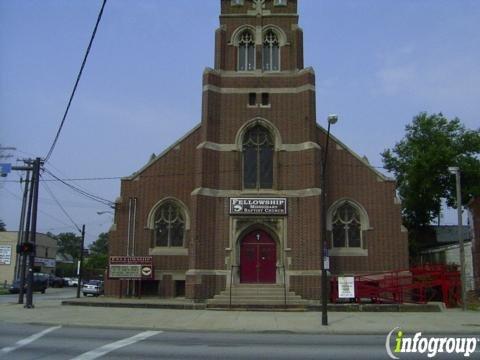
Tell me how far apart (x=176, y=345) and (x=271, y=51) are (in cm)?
2029

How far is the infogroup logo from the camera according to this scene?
11.7 meters

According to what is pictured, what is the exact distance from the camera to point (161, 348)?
1237 cm

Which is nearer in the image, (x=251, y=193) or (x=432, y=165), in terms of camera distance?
(x=251, y=193)

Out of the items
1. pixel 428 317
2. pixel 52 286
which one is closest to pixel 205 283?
pixel 428 317

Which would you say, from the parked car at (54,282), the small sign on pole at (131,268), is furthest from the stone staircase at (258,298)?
the parked car at (54,282)

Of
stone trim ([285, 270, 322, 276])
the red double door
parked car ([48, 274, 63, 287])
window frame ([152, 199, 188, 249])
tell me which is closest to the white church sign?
the red double door

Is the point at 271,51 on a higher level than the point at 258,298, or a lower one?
higher

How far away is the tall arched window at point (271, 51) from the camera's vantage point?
2945 cm

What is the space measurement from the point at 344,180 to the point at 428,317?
10.2 metres

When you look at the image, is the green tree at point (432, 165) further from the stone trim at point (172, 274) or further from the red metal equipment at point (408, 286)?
the stone trim at point (172, 274)

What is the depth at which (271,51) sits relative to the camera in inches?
1166

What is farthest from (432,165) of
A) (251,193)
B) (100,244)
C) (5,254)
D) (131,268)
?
(100,244)

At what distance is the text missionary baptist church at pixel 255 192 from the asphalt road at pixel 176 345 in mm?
10452

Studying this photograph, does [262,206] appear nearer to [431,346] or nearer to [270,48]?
[270,48]
